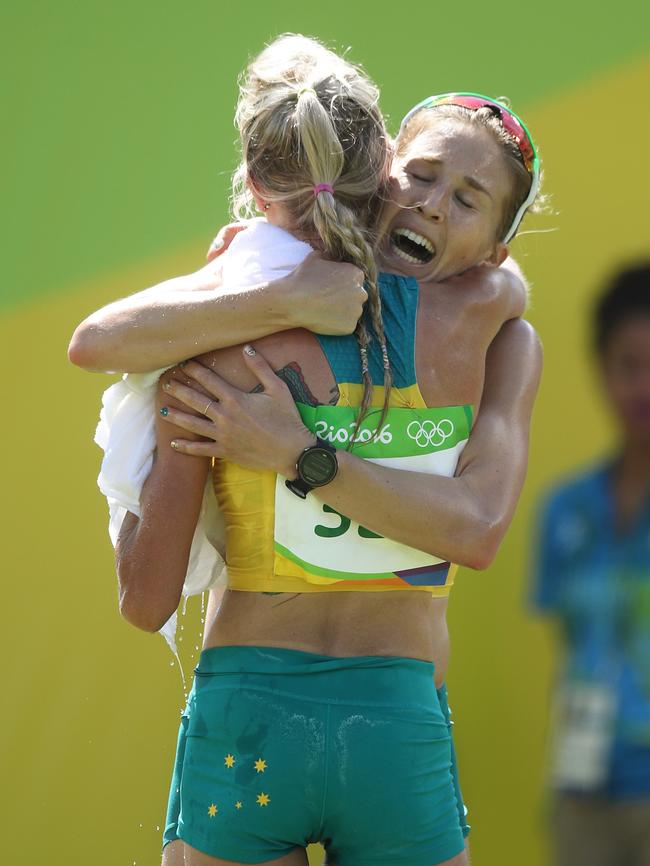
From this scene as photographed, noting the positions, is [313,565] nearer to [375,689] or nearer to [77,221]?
[375,689]

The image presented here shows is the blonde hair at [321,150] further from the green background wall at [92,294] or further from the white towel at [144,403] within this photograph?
the green background wall at [92,294]

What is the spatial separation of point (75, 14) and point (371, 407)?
1963mm

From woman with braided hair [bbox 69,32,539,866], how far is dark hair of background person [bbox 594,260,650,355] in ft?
3.32

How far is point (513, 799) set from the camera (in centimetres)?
300

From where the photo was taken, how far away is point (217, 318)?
5.86ft

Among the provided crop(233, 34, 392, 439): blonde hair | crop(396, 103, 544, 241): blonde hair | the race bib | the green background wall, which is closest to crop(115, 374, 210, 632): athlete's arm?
the race bib

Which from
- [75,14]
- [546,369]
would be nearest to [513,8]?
[546,369]

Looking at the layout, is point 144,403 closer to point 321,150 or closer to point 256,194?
point 256,194

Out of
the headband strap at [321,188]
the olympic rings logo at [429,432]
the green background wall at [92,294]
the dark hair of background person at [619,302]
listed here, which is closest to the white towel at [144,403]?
the headband strap at [321,188]

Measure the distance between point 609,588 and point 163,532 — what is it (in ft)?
3.76

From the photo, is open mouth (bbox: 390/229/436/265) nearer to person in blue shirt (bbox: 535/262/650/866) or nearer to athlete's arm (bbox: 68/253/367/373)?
athlete's arm (bbox: 68/253/367/373)

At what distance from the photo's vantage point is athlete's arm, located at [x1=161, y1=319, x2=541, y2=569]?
68.9 inches

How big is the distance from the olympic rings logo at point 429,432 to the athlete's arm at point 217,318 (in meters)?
0.18

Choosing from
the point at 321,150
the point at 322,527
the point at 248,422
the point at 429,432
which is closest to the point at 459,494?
the point at 429,432
